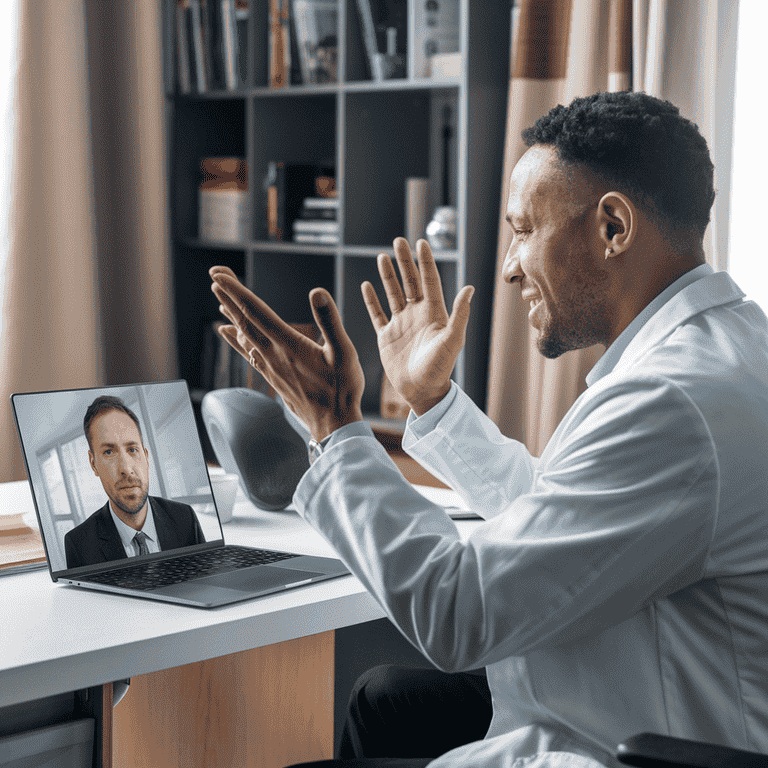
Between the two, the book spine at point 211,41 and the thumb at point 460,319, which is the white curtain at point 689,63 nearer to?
the thumb at point 460,319

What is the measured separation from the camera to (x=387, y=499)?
1.05m

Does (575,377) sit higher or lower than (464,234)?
lower

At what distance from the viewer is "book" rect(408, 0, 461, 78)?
2805 mm

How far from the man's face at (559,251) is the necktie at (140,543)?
55 cm

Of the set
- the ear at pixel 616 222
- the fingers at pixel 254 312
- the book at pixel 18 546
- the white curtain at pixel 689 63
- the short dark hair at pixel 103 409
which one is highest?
the white curtain at pixel 689 63

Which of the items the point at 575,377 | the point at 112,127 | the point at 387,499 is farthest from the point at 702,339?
the point at 112,127

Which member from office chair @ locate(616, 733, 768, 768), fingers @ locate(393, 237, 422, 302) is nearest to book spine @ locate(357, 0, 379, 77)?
fingers @ locate(393, 237, 422, 302)

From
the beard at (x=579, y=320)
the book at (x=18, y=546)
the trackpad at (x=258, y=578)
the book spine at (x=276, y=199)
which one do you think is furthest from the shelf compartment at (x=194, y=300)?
the beard at (x=579, y=320)

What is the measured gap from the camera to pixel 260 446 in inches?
68.4

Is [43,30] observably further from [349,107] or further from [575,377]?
[575,377]

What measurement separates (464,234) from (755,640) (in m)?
1.79

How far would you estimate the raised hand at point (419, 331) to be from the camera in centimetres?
136

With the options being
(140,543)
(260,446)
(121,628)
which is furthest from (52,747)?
(260,446)

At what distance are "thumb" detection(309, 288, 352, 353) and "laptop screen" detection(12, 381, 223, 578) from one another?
378 millimetres
